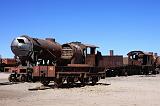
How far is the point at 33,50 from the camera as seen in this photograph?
82.4ft

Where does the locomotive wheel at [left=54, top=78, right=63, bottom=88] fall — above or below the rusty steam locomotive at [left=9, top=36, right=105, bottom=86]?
below

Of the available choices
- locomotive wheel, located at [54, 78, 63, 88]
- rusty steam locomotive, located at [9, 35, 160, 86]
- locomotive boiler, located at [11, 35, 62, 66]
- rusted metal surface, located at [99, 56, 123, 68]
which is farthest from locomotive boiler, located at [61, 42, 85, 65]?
rusted metal surface, located at [99, 56, 123, 68]

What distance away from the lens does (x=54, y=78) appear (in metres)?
24.3

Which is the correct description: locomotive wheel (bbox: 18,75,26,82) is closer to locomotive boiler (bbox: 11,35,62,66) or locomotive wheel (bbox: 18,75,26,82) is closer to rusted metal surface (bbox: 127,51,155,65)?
locomotive boiler (bbox: 11,35,62,66)

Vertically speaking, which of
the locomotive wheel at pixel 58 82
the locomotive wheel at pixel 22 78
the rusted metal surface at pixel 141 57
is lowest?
the locomotive wheel at pixel 58 82

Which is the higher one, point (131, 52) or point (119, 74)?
point (131, 52)

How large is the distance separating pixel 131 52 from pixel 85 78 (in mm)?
30209

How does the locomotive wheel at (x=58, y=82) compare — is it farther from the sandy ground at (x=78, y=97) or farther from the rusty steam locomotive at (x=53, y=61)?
the sandy ground at (x=78, y=97)

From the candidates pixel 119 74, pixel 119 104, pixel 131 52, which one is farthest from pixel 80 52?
pixel 131 52

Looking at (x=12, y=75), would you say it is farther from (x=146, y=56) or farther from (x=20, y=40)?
(x=146, y=56)

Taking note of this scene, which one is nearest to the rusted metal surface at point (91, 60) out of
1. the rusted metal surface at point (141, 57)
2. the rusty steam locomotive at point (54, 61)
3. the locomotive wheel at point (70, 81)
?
the rusty steam locomotive at point (54, 61)

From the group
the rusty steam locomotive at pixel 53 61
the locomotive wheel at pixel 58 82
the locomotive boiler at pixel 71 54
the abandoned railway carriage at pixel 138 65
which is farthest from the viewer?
the abandoned railway carriage at pixel 138 65

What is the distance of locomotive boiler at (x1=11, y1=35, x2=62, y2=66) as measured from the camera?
25250 mm

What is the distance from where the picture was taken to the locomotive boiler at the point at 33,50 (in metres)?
25.2
